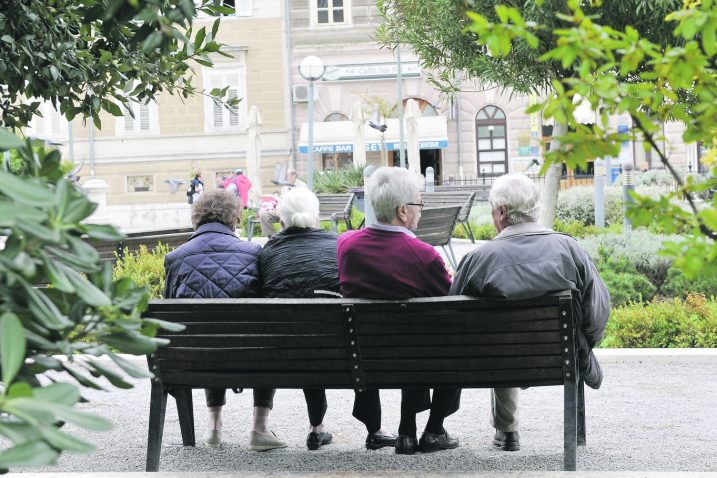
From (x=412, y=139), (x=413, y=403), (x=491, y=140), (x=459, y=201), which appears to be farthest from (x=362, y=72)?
(x=413, y=403)

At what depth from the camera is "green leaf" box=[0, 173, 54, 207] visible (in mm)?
1652

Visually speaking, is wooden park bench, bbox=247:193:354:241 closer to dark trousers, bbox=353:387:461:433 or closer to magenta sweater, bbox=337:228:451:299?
dark trousers, bbox=353:387:461:433

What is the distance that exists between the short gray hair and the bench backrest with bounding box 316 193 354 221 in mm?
12286

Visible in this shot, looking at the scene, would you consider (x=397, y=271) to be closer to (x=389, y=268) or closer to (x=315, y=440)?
(x=389, y=268)

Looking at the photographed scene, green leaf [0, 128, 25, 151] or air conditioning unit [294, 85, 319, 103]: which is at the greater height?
air conditioning unit [294, 85, 319, 103]

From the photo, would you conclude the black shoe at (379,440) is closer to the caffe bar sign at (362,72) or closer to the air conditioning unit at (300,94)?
the air conditioning unit at (300,94)

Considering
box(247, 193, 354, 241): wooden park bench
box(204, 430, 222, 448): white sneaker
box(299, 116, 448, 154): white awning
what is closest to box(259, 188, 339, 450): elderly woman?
box(204, 430, 222, 448): white sneaker

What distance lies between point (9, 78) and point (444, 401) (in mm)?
2435

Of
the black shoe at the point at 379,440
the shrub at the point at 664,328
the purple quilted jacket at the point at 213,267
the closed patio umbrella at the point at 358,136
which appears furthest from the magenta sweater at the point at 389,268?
the closed patio umbrella at the point at 358,136

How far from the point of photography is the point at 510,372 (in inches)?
183

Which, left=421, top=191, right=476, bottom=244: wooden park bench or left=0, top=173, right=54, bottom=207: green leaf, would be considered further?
left=421, top=191, right=476, bottom=244: wooden park bench

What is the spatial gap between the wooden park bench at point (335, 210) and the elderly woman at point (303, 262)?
37.3 ft

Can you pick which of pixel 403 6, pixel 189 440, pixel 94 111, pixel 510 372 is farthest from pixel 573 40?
pixel 403 6

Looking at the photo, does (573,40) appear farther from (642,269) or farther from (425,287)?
(642,269)
